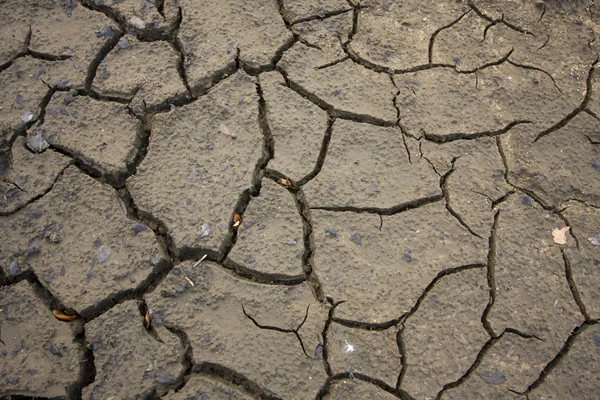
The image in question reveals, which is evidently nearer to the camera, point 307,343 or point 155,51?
point 307,343

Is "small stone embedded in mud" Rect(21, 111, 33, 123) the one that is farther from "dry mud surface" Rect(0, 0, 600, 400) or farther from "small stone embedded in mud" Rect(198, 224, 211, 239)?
"small stone embedded in mud" Rect(198, 224, 211, 239)

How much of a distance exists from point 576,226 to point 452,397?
1.03 m

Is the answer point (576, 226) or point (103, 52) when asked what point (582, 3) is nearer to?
point (576, 226)

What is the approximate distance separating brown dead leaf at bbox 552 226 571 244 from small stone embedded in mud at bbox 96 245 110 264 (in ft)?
6.80

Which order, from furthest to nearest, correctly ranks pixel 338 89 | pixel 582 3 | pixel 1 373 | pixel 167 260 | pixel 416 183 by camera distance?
pixel 582 3 → pixel 338 89 → pixel 416 183 → pixel 167 260 → pixel 1 373

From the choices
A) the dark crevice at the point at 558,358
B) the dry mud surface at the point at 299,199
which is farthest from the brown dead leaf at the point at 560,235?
the dark crevice at the point at 558,358

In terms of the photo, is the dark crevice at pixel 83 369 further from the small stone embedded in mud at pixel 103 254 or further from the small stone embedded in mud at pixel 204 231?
the small stone embedded in mud at pixel 204 231

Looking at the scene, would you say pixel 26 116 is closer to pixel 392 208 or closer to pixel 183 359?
pixel 183 359

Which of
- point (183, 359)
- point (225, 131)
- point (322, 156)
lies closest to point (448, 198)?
point (322, 156)

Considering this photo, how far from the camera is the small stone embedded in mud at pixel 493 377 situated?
2270 mm

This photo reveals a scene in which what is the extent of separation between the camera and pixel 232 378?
2264 millimetres

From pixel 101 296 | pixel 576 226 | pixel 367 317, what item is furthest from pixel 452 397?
pixel 101 296

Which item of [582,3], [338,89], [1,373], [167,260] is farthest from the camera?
[582,3]

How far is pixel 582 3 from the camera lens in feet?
10.2
